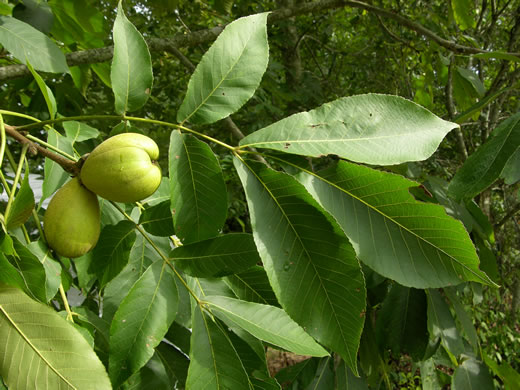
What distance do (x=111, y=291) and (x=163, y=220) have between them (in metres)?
0.22

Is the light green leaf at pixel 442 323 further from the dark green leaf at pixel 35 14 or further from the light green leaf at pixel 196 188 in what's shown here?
the dark green leaf at pixel 35 14

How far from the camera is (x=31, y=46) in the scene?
1.21 m

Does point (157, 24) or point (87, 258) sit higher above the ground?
point (157, 24)

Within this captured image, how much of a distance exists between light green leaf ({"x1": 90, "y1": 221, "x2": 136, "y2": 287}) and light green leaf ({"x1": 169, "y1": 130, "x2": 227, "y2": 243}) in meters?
0.24

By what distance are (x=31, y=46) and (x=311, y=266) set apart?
103 cm

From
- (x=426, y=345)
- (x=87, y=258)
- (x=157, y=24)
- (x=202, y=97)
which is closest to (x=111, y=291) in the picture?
(x=87, y=258)

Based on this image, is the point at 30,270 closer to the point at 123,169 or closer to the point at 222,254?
the point at 123,169

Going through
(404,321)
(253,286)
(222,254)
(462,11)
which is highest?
(462,11)

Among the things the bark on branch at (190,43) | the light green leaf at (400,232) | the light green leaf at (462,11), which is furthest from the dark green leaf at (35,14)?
the light green leaf at (462,11)

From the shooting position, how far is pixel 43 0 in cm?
154

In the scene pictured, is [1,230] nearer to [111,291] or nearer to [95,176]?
[95,176]

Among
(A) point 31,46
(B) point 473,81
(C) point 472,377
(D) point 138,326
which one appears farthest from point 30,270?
(B) point 473,81

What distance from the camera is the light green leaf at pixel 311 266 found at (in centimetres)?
63

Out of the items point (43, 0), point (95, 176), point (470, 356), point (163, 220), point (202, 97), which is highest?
point (43, 0)
